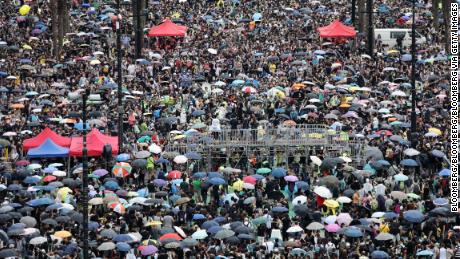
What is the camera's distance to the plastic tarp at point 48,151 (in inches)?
2293

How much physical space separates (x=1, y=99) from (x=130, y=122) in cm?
793

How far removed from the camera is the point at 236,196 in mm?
53125

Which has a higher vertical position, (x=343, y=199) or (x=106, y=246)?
(x=343, y=199)

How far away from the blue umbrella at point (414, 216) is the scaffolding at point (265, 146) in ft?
29.0

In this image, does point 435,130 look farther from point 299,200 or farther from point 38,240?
point 38,240

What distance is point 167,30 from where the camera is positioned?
255 feet

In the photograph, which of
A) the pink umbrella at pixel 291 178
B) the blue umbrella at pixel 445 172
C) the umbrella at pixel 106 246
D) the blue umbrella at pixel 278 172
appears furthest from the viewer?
the blue umbrella at pixel 278 172

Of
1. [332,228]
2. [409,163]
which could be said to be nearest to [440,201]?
[332,228]

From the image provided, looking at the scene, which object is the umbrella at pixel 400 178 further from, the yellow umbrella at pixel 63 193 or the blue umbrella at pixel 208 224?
the yellow umbrella at pixel 63 193

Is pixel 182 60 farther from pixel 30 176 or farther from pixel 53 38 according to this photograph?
pixel 30 176

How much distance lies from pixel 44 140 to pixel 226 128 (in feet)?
23.3

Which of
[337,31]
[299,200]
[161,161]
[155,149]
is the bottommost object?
[299,200]

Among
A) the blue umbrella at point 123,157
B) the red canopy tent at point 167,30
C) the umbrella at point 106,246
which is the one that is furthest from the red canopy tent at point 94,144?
the red canopy tent at point 167,30

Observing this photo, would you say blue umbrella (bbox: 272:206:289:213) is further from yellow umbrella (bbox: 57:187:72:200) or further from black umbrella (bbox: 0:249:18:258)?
black umbrella (bbox: 0:249:18:258)
